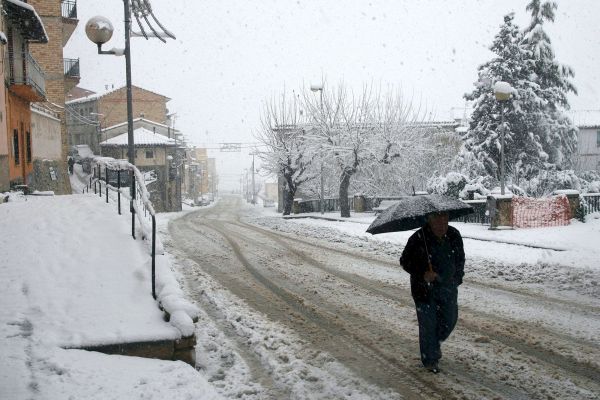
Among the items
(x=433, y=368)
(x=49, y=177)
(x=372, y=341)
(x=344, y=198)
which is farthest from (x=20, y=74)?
(x=433, y=368)

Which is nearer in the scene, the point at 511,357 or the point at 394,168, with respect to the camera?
the point at 511,357

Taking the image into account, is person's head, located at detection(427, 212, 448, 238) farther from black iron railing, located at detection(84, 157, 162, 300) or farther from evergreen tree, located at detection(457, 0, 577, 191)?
evergreen tree, located at detection(457, 0, 577, 191)

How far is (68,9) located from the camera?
105ft

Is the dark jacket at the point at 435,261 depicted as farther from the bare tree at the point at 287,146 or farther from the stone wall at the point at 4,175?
the bare tree at the point at 287,146

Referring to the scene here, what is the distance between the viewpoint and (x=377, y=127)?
31.0 meters

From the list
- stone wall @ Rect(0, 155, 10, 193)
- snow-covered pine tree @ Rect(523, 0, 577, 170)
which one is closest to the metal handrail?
stone wall @ Rect(0, 155, 10, 193)

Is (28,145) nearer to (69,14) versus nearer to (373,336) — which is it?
(69,14)

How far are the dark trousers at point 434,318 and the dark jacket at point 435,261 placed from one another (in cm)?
6

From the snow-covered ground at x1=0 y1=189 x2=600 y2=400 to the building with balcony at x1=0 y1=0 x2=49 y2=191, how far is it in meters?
9.22

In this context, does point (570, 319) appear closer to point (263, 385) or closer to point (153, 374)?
point (263, 385)

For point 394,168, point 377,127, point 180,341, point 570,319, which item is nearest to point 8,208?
point 180,341

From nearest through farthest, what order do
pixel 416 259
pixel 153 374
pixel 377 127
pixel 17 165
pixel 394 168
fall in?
pixel 153 374
pixel 416 259
pixel 17 165
pixel 377 127
pixel 394 168

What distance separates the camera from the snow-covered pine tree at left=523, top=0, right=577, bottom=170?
1219 inches

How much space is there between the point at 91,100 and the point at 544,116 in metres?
57.4
